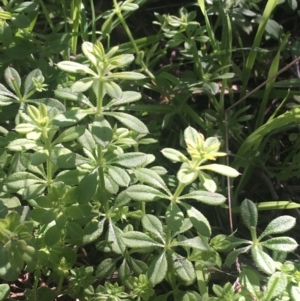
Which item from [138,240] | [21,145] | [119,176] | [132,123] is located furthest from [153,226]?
[21,145]

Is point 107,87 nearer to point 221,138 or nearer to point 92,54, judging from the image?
point 92,54

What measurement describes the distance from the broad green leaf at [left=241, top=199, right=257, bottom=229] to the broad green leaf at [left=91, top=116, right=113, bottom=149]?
0.43 meters

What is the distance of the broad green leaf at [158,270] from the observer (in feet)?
3.93

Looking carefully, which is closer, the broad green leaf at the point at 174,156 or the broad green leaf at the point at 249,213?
the broad green leaf at the point at 174,156

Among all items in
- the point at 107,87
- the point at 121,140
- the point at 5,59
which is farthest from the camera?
the point at 5,59

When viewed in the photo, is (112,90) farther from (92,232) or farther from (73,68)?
(92,232)

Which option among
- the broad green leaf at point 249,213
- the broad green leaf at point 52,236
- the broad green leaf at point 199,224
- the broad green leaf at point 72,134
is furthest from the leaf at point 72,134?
the broad green leaf at point 249,213

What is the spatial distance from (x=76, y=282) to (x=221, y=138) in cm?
67

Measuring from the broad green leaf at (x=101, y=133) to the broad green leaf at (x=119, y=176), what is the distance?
0.10m

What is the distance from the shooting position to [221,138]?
1.66 meters

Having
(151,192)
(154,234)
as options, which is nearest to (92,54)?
(151,192)

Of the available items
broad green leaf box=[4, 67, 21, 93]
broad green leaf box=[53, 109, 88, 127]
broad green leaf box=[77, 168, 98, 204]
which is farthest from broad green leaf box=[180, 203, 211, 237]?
broad green leaf box=[4, 67, 21, 93]

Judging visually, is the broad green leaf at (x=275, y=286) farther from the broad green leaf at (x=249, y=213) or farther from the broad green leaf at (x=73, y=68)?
the broad green leaf at (x=73, y=68)

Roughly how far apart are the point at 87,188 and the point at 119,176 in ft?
0.26
